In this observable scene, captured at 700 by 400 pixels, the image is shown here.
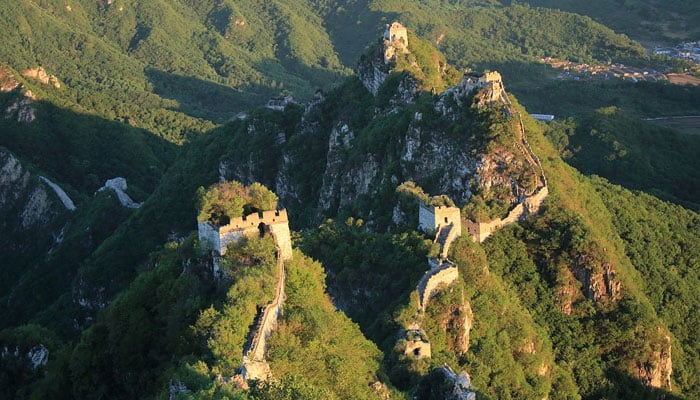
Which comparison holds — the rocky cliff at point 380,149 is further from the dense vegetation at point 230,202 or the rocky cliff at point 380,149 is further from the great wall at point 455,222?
the dense vegetation at point 230,202

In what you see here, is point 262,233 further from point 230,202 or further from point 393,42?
point 393,42

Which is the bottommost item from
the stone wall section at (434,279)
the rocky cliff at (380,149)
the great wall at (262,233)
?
the rocky cliff at (380,149)

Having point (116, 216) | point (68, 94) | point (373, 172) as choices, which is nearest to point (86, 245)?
point (116, 216)

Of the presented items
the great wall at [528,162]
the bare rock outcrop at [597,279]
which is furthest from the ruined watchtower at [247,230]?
the bare rock outcrop at [597,279]

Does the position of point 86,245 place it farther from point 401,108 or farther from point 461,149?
point 461,149

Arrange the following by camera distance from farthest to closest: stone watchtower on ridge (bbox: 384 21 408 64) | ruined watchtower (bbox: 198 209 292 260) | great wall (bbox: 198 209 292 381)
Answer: stone watchtower on ridge (bbox: 384 21 408 64), ruined watchtower (bbox: 198 209 292 260), great wall (bbox: 198 209 292 381)

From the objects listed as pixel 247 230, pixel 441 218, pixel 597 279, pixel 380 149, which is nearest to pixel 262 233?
pixel 247 230

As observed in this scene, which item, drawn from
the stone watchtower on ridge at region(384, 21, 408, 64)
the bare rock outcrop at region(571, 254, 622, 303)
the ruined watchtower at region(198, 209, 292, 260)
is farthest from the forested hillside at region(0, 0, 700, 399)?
the stone watchtower on ridge at region(384, 21, 408, 64)

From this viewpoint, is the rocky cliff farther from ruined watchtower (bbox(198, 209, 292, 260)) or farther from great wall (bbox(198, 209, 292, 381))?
great wall (bbox(198, 209, 292, 381))
